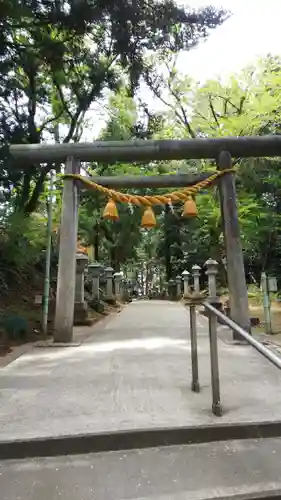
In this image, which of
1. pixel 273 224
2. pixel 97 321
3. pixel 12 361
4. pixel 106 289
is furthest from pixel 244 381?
pixel 106 289

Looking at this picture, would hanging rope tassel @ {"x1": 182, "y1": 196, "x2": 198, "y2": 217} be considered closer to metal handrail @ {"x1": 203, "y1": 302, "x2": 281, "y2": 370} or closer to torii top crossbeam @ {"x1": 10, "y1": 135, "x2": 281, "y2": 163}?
torii top crossbeam @ {"x1": 10, "y1": 135, "x2": 281, "y2": 163}

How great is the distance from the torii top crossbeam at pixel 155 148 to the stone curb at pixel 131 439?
5341mm

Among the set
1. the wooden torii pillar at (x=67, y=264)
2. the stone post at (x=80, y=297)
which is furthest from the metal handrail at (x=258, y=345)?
the stone post at (x=80, y=297)

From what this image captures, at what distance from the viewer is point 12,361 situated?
5.30 m

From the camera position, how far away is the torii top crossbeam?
6.95 meters

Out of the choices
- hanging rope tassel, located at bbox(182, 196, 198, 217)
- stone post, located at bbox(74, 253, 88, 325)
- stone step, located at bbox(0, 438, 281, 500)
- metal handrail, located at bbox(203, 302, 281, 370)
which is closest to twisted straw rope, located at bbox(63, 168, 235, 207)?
hanging rope tassel, located at bbox(182, 196, 198, 217)

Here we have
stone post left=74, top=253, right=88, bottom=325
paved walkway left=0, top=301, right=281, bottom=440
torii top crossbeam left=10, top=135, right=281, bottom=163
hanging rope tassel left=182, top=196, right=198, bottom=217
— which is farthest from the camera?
stone post left=74, top=253, right=88, bottom=325

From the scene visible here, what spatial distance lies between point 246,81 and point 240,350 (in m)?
11.6

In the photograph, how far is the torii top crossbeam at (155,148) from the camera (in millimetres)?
6953

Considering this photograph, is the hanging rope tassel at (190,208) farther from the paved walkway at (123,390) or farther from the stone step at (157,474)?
the stone step at (157,474)

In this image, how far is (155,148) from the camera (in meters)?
7.00

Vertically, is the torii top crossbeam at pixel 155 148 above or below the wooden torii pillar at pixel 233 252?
above

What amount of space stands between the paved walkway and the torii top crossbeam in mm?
3487

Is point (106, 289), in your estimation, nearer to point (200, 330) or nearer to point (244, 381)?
point (200, 330)
